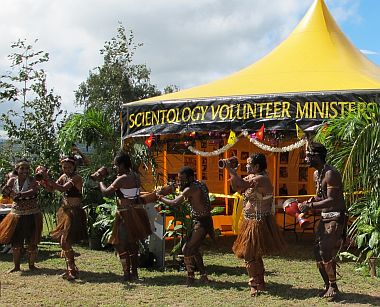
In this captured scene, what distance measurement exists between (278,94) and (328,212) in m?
3.56

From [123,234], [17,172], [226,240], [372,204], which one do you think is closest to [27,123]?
[17,172]

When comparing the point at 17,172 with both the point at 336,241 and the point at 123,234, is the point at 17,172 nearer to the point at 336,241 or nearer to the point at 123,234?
the point at 123,234

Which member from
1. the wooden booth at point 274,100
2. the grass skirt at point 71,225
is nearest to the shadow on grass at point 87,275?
the grass skirt at point 71,225

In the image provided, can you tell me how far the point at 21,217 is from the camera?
299 inches

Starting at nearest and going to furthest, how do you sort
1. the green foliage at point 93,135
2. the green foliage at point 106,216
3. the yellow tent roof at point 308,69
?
the green foliage at point 106,216
the yellow tent roof at point 308,69
the green foliage at point 93,135

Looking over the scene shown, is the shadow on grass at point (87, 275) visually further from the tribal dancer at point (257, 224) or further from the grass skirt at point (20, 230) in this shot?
the tribal dancer at point (257, 224)

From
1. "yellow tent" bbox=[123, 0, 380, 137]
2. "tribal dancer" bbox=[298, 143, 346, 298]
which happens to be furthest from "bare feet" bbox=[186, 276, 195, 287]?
"yellow tent" bbox=[123, 0, 380, 137]

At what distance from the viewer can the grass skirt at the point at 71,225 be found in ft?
23.1

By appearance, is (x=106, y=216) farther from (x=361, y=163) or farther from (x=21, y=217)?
(x=361, y=163)

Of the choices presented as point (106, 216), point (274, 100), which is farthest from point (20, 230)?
point (274, 100)

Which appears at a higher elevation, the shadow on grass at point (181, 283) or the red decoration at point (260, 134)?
the red decoration at point (260, 134)

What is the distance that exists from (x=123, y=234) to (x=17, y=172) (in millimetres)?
1952

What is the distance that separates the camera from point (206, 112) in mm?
9562

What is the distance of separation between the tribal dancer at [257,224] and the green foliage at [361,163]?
4.96 ft
